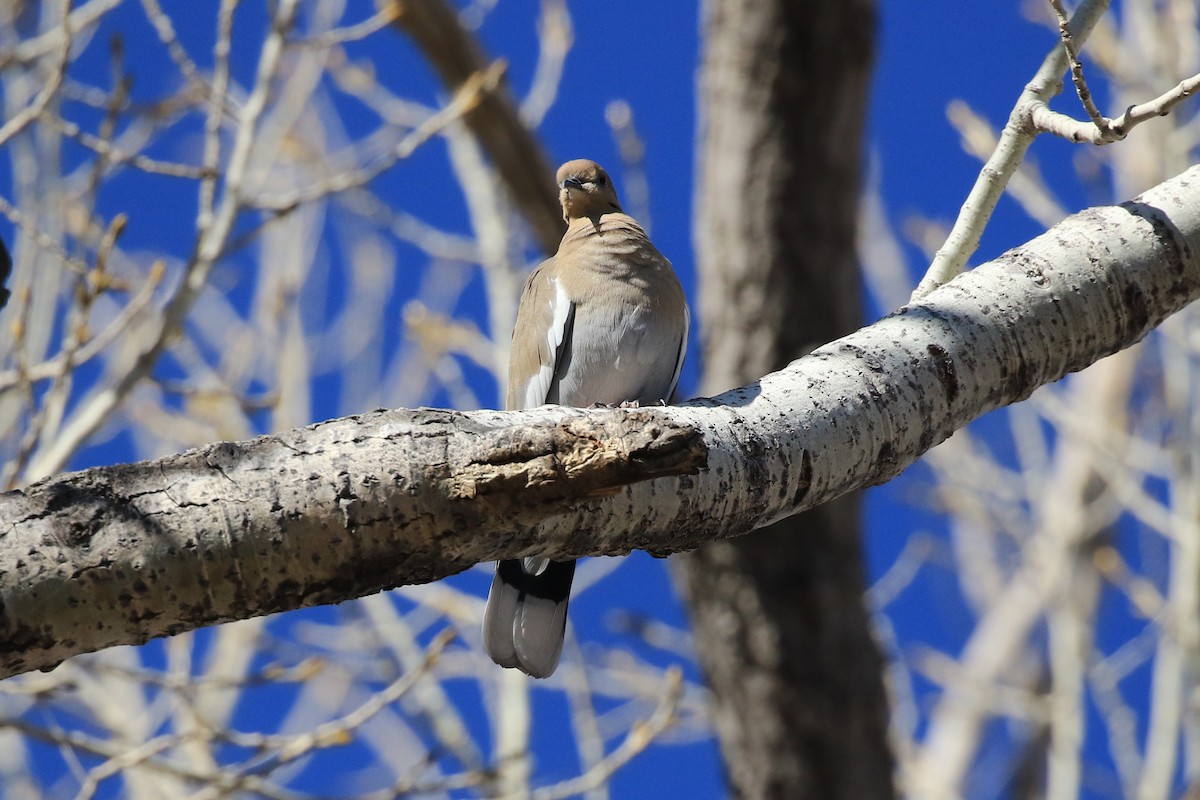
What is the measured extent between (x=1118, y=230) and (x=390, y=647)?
414 cm

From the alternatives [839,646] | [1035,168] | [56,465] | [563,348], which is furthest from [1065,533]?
[56,465]

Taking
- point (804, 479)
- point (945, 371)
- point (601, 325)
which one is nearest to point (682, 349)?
point (601, 325)

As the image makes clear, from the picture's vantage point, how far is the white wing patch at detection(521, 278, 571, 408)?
3.71 meters

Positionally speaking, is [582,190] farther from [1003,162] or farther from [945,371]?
[945,371]

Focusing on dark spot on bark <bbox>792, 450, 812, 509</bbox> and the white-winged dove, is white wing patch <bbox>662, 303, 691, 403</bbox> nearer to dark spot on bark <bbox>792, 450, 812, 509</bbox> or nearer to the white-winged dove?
Result: the white-winged dove

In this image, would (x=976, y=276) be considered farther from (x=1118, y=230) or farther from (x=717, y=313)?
(x=717, y=313)

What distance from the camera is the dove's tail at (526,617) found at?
3113 millimetres

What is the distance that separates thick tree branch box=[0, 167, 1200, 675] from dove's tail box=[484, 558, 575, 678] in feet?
3.84

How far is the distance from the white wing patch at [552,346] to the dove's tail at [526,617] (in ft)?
2.05

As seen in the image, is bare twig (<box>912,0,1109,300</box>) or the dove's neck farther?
the dove's neck

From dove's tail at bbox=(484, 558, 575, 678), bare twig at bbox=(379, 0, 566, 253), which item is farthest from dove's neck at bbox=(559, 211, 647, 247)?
bare twig at bbox=(379, 0, 566, 253)

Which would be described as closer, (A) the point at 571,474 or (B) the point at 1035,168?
(A) the point at 571,474

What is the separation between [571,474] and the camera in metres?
1.75

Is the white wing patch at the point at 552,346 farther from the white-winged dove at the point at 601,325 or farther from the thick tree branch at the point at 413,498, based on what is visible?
the thick tree branch at the point at 413,498
